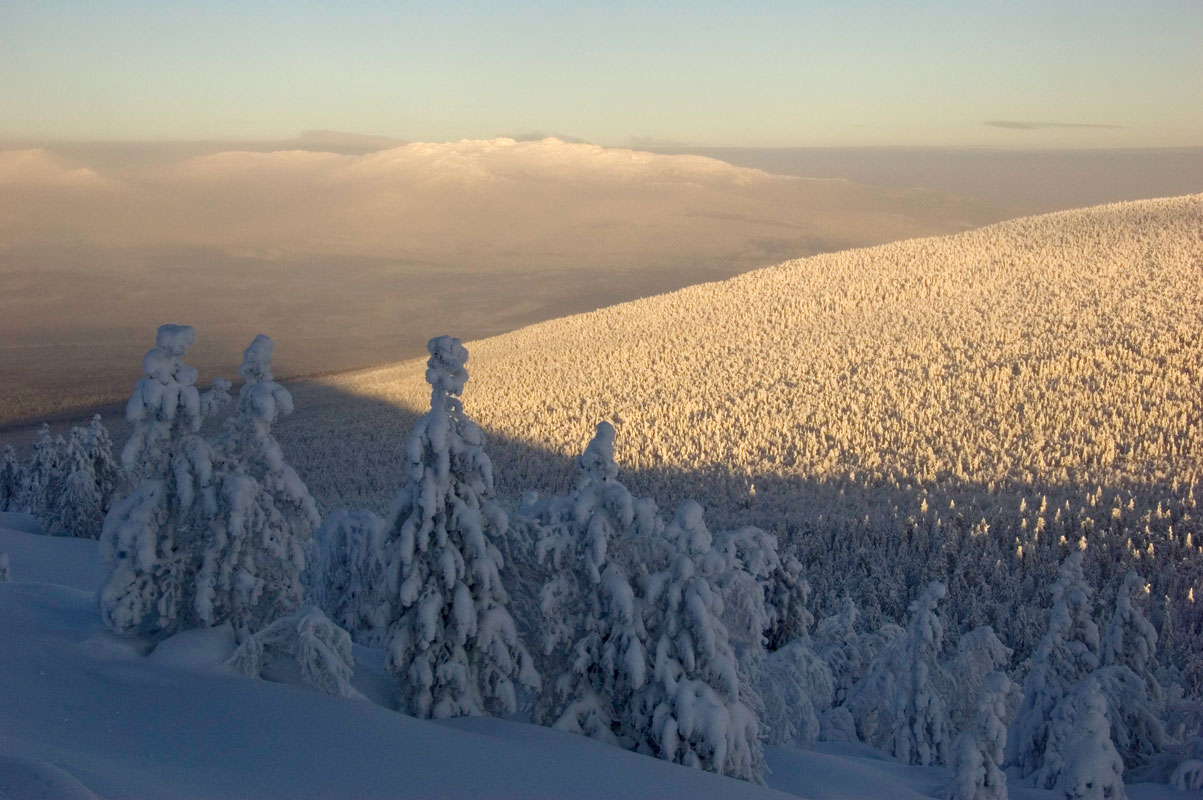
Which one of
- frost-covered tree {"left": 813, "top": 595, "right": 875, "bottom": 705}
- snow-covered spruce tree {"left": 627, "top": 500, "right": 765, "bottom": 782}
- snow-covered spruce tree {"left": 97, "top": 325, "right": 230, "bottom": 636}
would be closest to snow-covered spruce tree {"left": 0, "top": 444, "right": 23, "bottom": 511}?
frost-covered tree {"left": 813, "top": 595, "right": 875, "bottom": 705}

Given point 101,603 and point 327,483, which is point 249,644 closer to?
point 101,603

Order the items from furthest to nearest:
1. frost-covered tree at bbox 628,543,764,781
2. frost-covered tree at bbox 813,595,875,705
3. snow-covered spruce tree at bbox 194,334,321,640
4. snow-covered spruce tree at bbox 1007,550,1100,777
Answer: frost-covered tree at bbox 813,595,875,705 → snow-covered spruce tree at bbox 1007,550,1100,777 → snow-covered spruce tree at bbox 194,334,321,640 → frost-covered tree at bbox 628,543,764,781

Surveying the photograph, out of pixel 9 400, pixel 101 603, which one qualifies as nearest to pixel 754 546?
pixel 101 603

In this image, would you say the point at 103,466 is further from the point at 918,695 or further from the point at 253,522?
the point at 918,695

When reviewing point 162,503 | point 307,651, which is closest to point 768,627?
point 307,651

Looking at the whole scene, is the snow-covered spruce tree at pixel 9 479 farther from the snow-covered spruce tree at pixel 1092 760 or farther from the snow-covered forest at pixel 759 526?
the snow-covered spruce tree at pixel 1092 760

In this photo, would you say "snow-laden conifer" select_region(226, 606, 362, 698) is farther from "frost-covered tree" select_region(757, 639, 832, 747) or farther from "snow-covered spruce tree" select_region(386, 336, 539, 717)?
"frost-covered tree" select_region(757, 639, 832, 747)
